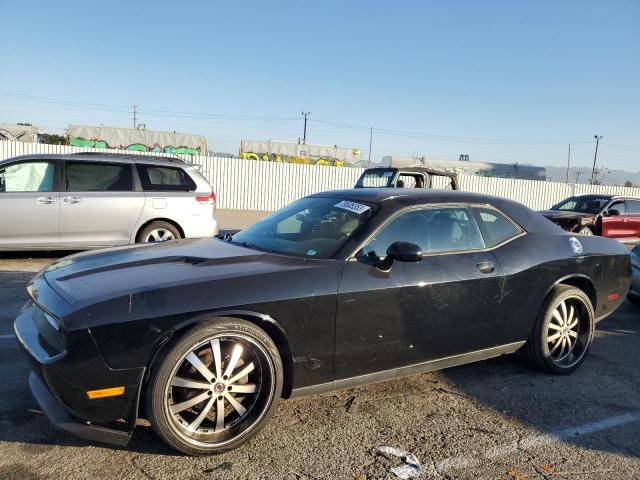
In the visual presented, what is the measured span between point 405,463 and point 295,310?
1032mm

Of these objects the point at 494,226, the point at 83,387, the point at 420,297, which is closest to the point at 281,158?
the point at 494,226

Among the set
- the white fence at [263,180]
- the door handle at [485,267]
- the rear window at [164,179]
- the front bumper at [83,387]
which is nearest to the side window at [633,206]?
the white fence at [263,180]

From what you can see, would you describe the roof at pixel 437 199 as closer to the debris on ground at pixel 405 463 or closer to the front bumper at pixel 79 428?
the debris on ground at pixel 405 463

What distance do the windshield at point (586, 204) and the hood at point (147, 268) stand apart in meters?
12.1

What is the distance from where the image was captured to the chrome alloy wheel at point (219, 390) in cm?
268

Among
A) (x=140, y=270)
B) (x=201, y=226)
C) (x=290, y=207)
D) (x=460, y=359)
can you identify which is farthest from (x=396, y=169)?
(x=140, y=270)

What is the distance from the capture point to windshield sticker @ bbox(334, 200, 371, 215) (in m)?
3.59

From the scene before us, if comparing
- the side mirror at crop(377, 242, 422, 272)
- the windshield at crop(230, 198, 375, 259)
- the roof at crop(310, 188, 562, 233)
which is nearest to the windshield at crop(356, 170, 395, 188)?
the roof at crop(310, 188, 562, 233)

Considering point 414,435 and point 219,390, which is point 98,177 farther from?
point 414,435

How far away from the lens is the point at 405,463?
274cm

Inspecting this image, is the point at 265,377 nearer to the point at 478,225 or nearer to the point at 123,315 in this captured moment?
the point at 123,315

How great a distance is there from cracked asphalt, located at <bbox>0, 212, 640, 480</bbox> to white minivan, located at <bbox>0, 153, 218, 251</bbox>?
154 inches

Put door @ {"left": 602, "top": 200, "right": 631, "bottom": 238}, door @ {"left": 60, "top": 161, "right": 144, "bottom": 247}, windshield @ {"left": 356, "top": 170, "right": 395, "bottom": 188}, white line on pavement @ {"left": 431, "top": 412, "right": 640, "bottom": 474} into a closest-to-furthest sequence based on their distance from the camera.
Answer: white line on pavement @ {"left": 431, "top": 412, "right": 640, "bottom": 474} → door @ {"left": 60, "top": 161, "right": 144, "bottom": 247} → windshield @ {"left": 356, "top": 170, "right": 395, "bottom": 188} → door @ {"left": 602, "top": 200, "right": 631, "bottom": 238}

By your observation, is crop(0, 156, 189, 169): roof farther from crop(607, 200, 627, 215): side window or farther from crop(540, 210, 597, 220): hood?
crop(607, 200, 627, 215): side window
